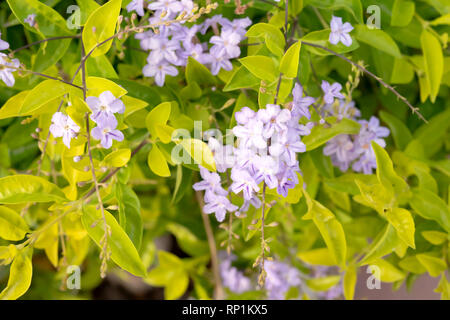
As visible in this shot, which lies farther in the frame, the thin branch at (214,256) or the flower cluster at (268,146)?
the thin branch at (214,256)

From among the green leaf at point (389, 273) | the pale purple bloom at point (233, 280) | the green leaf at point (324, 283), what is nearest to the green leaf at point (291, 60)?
the green leaf at point (389, 273)

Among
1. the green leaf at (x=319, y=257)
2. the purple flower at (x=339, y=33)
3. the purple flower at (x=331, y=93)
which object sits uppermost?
the purple flower at (x=339, y=33)

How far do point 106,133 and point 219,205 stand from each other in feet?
0.50

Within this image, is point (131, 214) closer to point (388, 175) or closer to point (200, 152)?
point (200, 152)

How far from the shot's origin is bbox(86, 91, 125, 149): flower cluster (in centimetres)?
43

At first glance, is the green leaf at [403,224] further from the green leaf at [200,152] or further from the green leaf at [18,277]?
the green leaf at [18,277]

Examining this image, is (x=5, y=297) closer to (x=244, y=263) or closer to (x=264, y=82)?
(x=264, y=82)

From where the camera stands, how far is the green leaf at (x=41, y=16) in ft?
1.65

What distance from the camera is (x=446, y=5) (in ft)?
1.86

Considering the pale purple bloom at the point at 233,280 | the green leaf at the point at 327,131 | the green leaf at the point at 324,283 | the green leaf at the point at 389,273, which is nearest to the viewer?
the green leaf at the point at 327,131

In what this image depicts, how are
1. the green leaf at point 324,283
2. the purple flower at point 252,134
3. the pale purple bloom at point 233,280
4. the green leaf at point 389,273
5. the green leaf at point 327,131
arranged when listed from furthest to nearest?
the pale purple bloom at point 233,280 → the green leaf at point 324,283 → the green leaf at point 389,273 → the green leaf at point 327,131 → the purple flower at point 252,134

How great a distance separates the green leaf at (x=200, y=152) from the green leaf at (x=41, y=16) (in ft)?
0.72

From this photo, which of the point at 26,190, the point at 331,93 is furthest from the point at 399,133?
the point at 26,190

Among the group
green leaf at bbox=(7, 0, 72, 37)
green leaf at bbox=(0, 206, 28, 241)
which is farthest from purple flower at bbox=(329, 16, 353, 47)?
green leaf at bbox=(0, 206, 28, 241)
